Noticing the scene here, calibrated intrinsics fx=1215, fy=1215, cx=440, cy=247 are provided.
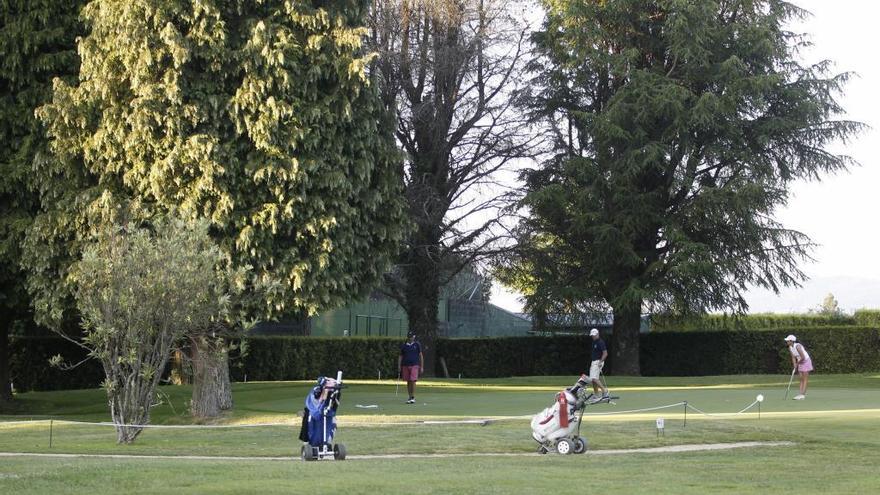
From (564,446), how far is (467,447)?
2150 millimetres

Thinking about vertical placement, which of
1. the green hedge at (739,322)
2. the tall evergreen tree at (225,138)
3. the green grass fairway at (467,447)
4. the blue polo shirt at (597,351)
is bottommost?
the green grass fairway at (467,447)

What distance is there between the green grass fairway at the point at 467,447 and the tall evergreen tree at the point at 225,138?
4.26m

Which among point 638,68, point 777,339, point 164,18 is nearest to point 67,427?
point 164,18

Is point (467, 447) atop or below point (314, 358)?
below

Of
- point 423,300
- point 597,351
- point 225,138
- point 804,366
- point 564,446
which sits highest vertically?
point 225,138

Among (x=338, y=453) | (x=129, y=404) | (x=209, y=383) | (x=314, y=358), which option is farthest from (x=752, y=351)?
(x=338, y=453)

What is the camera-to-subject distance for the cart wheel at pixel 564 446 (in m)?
20.3

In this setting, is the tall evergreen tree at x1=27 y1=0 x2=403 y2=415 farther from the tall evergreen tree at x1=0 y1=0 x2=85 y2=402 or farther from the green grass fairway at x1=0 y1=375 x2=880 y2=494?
the green grass fairway at x1=0 y1=375 x2=880 y2=494

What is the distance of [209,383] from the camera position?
1260 inches

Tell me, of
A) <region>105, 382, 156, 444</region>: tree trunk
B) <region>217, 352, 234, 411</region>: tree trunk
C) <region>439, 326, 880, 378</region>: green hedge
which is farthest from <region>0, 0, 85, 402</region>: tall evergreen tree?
<region>439, 326, 880, 378</region>: green hedge

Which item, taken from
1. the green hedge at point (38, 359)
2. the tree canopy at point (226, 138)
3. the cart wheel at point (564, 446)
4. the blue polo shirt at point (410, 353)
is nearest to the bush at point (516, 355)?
the green hedge at point (38, 359)

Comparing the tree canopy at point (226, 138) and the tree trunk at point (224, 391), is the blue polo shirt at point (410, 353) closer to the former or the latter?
the tree canopy at point (226, 138)

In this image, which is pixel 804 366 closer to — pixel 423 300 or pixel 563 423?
pixel 563 423

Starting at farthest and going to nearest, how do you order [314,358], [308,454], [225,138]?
[314,358]
[225,138]
[308,454]
